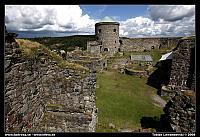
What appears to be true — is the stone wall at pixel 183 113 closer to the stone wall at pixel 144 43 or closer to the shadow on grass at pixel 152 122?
the shadow on grass at pixel 152 122

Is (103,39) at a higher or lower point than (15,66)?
higher

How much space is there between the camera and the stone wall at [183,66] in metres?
19.3

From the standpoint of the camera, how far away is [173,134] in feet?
19.4

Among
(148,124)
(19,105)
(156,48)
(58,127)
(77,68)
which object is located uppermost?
(156,48)

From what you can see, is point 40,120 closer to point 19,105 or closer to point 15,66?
point 19,105

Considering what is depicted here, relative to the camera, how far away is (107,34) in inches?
1581

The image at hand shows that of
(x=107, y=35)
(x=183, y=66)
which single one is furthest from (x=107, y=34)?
(x=183, y=66)

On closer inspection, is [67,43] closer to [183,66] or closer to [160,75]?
[160,75]

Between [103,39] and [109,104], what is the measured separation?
25795 mm

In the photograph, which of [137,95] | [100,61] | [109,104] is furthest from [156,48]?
[109,104]

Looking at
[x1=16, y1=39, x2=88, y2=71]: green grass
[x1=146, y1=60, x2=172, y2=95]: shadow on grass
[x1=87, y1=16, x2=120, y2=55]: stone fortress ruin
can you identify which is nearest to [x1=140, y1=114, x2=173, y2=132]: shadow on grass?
[x1=16, y1=39, x2=88, y2=71]: green grass

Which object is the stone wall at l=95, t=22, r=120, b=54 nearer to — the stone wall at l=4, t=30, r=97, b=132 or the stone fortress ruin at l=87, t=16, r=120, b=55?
the stone fortress ruin at l=87, t=16, r=120, b=55

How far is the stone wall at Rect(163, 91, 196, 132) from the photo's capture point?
823 centimetres

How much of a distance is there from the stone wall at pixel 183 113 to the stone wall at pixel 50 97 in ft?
10.1
